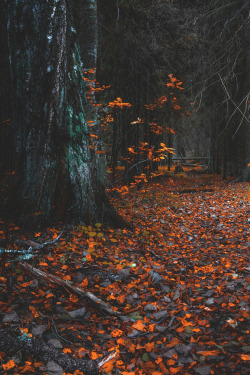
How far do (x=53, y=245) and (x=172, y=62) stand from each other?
9169 millimetres

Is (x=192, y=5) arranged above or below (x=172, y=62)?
above

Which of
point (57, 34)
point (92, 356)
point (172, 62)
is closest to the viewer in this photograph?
point (92, 356)

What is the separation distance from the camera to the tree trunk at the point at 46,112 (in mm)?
3547

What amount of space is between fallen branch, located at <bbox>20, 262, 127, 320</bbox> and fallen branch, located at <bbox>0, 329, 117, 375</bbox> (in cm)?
63

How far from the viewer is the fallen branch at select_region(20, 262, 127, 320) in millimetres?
2484

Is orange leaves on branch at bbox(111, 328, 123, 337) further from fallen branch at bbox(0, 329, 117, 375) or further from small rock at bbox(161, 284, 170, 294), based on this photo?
small rock at bbox(161, 284, 170, 294)

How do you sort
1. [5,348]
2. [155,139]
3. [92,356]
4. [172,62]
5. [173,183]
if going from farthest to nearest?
[173,183]
[155,139]
[172,62]
[92,356]
[5,348]

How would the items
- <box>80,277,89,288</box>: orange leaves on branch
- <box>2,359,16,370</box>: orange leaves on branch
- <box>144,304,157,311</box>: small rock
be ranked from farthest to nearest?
1. <box>80,277,89,288</box>: orange leaves on branch
2. <box>144,304,157,311</box>: small rock
3. <box>2,359,16,370</box>: orange leaves on branch

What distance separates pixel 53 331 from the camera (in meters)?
2.02

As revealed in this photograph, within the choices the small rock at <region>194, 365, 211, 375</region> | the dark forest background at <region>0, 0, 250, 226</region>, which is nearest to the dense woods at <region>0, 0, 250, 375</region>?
the small rock at <region>194, 365, 211, 375</region>

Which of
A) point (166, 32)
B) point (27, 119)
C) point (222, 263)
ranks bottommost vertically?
point (222, 263)

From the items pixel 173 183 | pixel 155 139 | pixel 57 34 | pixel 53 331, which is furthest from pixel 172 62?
pixel 53 331

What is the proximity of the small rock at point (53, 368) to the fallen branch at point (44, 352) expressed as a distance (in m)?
0.02

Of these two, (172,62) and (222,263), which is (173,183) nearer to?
(172,62)
